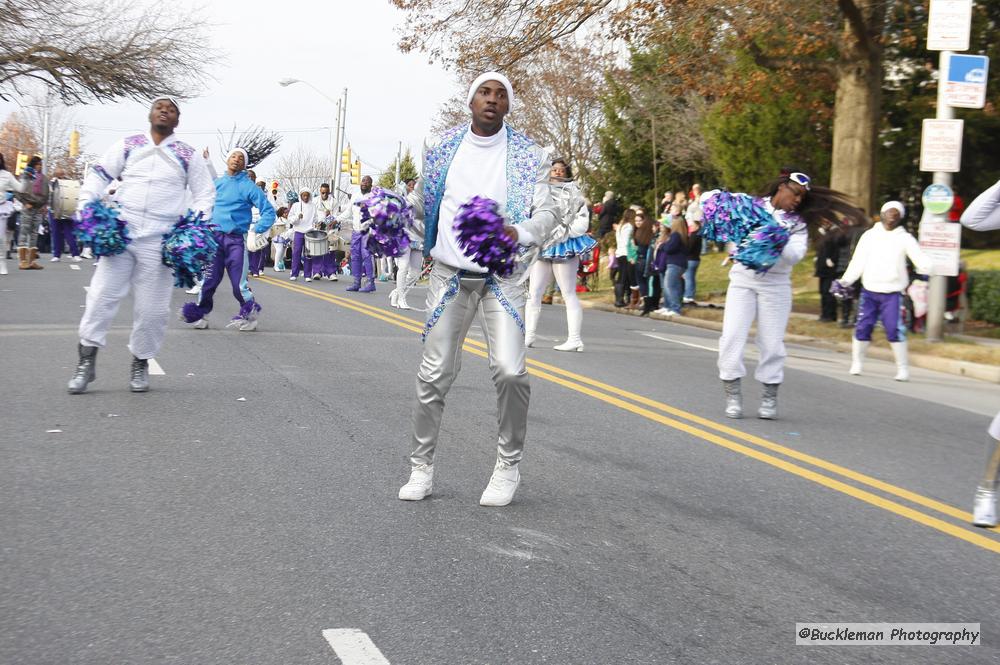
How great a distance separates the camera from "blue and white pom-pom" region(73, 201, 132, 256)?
851cm

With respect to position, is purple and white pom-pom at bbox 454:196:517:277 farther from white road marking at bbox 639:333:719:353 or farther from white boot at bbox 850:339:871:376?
white road marking at bbox 639:333:719:353

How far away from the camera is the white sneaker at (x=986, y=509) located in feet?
20.1

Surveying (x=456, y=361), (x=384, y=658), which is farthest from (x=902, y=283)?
(x=384, y=658)

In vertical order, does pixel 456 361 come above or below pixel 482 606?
above

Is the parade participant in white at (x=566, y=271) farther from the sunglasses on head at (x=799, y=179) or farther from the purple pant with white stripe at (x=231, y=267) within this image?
the sunglasses on head at (x=799, y=179)

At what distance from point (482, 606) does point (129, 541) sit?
5.52 feet

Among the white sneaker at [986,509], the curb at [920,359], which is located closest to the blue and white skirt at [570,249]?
the curb at [920,359]

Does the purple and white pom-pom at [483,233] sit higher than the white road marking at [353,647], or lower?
higher

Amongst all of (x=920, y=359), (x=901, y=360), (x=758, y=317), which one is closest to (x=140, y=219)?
(x=758, y=317)

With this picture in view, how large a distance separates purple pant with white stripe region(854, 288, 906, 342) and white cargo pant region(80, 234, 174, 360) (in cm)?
727

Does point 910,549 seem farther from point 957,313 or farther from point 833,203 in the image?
point 957,313

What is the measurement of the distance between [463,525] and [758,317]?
14.8 feet

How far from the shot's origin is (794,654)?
13.8 feet


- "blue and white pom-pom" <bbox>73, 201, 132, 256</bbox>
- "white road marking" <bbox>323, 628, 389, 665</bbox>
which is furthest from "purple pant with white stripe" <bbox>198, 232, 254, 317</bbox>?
"white road marking" <bbox>323, 628, 389, 665</bbox>
